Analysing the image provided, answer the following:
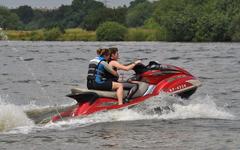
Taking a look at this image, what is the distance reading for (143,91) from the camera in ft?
47.3

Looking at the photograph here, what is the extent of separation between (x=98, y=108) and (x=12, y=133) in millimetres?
2152

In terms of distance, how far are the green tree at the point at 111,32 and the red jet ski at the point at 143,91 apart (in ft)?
257

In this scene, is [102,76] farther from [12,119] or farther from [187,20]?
[187,20]

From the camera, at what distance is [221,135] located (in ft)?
40.6

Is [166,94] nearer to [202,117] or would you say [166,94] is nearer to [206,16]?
[202,117]

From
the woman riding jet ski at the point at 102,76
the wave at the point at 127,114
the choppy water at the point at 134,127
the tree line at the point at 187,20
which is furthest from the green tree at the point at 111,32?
the woman riding jet ski at the point at 102,76

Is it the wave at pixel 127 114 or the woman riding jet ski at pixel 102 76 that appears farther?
the woman riding jet ski at pixel 102 76

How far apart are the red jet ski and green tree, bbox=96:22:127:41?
78277mm

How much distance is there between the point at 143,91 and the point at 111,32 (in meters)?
80.1

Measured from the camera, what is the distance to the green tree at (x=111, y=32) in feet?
307

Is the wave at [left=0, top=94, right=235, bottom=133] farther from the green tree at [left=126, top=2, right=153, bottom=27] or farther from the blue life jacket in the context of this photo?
the green tree at [left=126, top=2, right=153, bottom=27]

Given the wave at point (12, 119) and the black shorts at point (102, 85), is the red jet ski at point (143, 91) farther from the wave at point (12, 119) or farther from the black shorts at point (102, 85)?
the wave at point (12, 119)

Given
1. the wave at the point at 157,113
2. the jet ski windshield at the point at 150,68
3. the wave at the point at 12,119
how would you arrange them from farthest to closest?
the jet ski windshield at the point at 150,68 < the wave at the point at 157,113 < the wave at the point at 12,119

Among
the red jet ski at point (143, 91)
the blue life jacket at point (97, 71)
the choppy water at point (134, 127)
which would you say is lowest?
the choppy water at point (134, 127)
